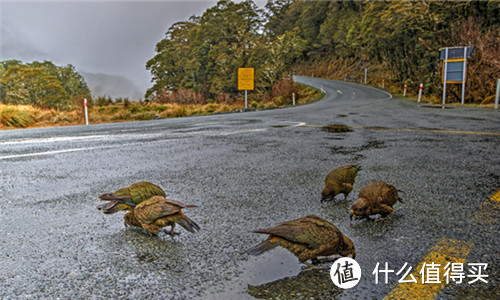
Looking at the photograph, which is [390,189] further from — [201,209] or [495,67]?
[495,67]

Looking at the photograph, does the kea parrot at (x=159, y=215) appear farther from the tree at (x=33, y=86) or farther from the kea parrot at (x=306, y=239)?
the tree at (x=33, y=86)

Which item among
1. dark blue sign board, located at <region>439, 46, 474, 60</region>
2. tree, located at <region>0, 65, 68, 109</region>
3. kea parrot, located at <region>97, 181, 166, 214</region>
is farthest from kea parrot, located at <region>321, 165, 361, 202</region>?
tree, located at <region>0, 65, 68, 109</region>

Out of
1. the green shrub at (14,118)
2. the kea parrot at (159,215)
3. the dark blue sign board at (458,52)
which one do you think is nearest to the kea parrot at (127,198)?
the kea parrot at (159,215)

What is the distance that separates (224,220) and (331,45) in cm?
6376

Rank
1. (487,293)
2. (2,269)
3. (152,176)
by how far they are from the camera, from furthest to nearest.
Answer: (152,176), (2,269), (487,293)

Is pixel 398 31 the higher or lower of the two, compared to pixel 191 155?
higher

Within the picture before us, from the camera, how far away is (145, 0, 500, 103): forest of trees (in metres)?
23.4

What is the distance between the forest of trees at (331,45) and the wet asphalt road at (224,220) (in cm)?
2006

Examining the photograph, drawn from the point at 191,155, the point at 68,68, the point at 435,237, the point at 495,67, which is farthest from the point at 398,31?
the point at 68,68

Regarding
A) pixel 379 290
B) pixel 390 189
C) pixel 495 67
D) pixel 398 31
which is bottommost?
pixel 379 290

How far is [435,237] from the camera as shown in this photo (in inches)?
82.5

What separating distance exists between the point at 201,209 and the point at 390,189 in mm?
1393

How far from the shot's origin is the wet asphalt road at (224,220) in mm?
1604

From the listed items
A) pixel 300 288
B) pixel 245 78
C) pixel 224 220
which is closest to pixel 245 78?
pixel 245 78
